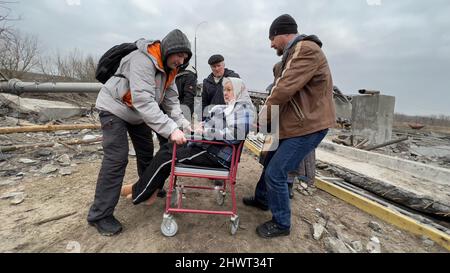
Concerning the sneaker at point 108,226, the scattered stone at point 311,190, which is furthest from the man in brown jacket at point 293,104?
the scattered stone at point 311,190

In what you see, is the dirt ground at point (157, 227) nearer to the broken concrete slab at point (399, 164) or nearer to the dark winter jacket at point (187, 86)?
the dark winter jacket at point (187, 86)

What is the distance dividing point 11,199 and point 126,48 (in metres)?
2.33

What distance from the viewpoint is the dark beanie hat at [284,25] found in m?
2.42

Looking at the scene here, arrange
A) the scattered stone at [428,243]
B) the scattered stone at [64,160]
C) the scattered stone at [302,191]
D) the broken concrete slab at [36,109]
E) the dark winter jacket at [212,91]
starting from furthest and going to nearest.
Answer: the broken concrete slab at [36,109] → the scattered stone at [64,160] → the dark winter jacket at [212,91] → the scattered stone at [302,191] → the scattered stone at [428,243]

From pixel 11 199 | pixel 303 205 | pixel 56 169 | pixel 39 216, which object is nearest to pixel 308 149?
pixel 303 205

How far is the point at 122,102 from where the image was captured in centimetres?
235

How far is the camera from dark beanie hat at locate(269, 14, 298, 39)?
242 cm

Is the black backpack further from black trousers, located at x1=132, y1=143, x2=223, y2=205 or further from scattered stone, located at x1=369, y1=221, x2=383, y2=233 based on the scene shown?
scattered stone, located at x1=369, y1=221, x2=383, y2=233

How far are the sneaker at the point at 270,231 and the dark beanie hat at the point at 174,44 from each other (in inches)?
71.0

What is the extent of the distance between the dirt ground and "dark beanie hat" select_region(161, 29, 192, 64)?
1.63 meters

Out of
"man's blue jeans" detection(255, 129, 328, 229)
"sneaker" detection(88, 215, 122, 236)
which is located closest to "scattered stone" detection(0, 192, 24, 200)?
"sneaker" detection(88, 215, 122, 236)

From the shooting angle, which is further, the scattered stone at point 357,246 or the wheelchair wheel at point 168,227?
the scattered stone at point 357,246

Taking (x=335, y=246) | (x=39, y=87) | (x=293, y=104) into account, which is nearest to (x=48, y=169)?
(x=293, y=104)
